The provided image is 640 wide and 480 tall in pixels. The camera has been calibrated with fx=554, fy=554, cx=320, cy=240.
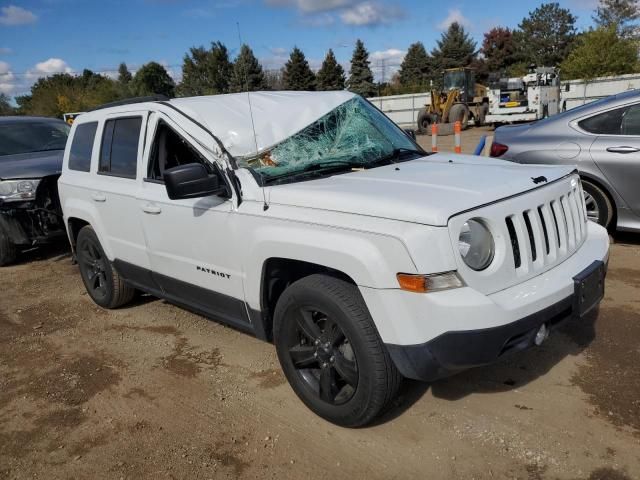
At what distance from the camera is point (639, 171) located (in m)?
5.32

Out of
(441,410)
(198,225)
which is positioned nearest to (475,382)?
(441,410)

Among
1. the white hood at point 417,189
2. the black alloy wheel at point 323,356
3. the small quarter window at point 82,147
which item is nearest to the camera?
the white hood at point 417,189

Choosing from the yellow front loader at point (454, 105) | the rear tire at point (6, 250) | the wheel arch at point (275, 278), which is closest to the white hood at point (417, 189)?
the wheel arch at point (275, 278)

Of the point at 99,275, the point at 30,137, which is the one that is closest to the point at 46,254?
the point at 30,137

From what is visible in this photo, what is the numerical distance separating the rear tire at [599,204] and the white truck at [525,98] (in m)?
18.9

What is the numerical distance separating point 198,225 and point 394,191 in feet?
4.55

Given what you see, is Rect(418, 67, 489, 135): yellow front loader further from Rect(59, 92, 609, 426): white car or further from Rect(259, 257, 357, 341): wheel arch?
Rect(259, 257, 357, 341): wheel arch

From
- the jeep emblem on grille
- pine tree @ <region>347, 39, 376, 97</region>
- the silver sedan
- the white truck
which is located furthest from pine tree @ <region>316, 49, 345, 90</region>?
the jeep emblem on grille

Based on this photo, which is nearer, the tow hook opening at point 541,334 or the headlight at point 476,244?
the headlight at point 476,244

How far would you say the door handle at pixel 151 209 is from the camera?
3.93 metres

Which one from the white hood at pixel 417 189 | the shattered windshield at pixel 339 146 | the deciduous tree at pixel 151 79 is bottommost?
the white hood at pixel 417 189

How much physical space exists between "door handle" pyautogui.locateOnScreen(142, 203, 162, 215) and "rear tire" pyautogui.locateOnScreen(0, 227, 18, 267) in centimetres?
410

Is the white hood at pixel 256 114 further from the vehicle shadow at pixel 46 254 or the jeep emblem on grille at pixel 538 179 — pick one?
the vehicle shadow at pixel 46 254

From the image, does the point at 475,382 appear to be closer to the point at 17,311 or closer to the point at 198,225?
the point at 198,225
